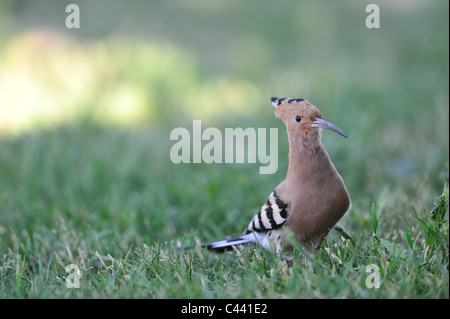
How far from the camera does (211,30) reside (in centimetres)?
910

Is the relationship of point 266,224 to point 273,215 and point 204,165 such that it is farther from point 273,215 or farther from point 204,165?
point 204,165

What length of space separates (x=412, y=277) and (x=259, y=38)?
21.4ft

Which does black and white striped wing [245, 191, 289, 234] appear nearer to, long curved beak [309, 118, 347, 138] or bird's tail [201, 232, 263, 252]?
bird's tail [201, 232, 263, 252]

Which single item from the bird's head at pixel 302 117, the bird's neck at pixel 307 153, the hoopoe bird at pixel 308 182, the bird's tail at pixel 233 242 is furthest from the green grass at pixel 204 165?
the bird's head at pixel 302 117

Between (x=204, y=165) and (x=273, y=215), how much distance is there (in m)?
2.13

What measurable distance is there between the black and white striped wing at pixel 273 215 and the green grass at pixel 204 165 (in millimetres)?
143

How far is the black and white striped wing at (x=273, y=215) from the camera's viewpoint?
2.59m

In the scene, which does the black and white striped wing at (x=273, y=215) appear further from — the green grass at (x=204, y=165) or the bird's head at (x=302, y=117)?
the bird's head at (x=302, y=117)

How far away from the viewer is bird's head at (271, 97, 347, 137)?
2416 millimetres

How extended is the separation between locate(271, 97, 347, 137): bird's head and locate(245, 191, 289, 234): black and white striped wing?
0.34 metres

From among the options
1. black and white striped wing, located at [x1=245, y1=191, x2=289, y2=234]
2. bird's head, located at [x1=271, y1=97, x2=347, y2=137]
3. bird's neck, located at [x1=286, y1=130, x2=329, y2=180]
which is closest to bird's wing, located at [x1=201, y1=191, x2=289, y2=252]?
black and white striped wing, located at [x1=245, y1=191, x2=289, y2=234]
